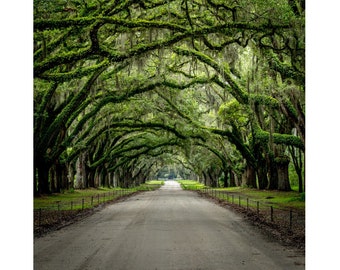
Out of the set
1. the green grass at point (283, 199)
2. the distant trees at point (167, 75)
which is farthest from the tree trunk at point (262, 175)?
the green grass at point (283, 199)

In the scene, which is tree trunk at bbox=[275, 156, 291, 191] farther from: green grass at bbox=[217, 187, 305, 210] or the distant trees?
green grass at bbox=[217, 187, 305, 210]

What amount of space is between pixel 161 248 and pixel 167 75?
57.3 ft

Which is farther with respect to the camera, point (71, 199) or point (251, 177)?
point (251, 177)

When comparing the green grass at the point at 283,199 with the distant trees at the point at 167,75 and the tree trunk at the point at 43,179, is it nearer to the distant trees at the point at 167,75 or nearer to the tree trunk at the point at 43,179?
the distant trees at the point at 167,75

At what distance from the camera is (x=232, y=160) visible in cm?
5034

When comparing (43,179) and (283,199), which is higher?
(43,179)

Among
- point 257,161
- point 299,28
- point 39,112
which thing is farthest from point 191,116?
point 299,28

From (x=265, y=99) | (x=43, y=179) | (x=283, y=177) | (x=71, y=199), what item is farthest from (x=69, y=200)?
(x=283, y=177)

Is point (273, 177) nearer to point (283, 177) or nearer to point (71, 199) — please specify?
point (283, 177)

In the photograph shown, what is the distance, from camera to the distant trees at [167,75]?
1554 cm

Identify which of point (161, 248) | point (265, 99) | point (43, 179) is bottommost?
point (161, 248)

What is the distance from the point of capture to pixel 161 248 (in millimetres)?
10992


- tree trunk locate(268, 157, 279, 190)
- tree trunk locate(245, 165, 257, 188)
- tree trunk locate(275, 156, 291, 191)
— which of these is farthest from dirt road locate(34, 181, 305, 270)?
tree trunk locate(245, 165, 257, 188)

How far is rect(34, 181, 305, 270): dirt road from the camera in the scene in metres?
9.05
